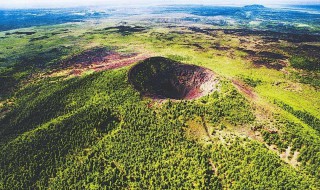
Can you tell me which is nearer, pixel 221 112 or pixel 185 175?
pixel 185 175

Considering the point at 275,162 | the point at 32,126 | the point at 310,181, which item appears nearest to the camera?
the point at 310,181

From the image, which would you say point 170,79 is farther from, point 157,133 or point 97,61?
point 97,61

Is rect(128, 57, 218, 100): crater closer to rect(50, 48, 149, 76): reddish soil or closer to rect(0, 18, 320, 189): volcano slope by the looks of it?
rect(0, 18, 320, 189): volcano slope

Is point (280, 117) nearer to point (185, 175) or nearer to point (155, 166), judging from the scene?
point (185, 175)

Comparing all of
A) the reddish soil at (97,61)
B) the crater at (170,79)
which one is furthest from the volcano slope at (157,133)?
the reddish soil at (97,61)

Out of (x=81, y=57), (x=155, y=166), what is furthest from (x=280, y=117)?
(x=81, y=57)

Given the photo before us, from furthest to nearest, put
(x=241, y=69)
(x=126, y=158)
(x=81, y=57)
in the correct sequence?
1. (x=81, y=57)
2. (x=241, y=69)
3. (x=126, y=158)

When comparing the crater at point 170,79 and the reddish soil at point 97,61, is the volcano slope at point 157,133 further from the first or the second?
the reddish soil at point 97,61
